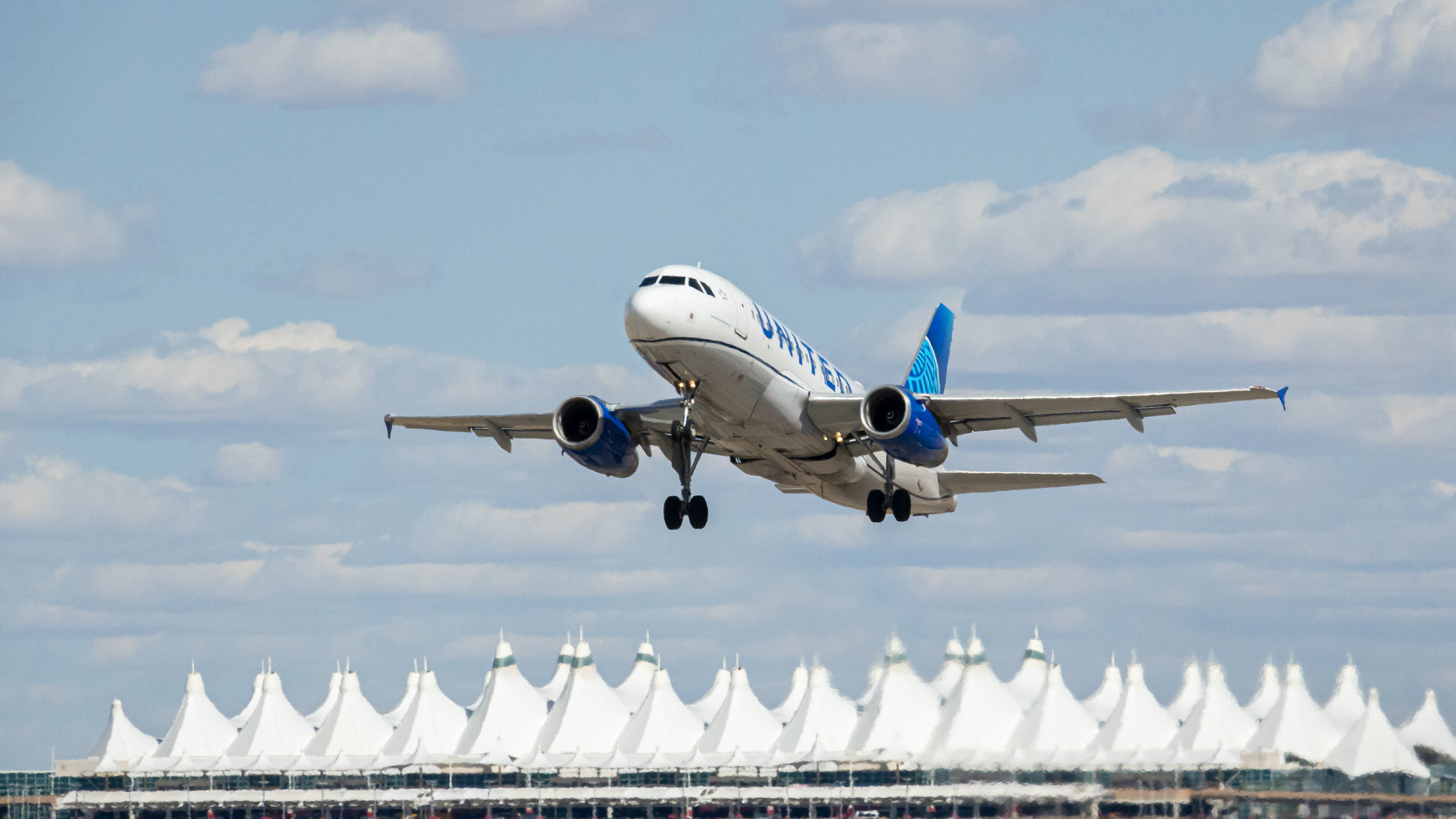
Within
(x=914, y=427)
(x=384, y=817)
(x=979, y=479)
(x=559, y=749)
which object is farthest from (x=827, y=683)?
(x=914, y=427)

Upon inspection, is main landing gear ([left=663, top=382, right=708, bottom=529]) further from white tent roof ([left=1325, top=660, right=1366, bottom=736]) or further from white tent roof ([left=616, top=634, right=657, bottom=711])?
white tent roof ([left=616, top=634, right=657, bottom=711])

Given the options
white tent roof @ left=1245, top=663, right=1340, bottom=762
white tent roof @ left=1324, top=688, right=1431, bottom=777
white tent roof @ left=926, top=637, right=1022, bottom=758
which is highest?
white tent roof @ left=926, top=637, right=1022, bottom=758

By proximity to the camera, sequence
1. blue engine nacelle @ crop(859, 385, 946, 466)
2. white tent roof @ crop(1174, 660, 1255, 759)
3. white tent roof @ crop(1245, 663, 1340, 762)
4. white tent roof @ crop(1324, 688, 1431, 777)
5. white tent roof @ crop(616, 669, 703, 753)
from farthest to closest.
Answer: white tent roof @ crop(616, 669, 703, 753) < white tent roof @ crop(1174, 660, 1255, 759) < white tent roof @ crop(1245, 663, 1340, 762) < white tent roof @ crop(1324, 688, 1431, 777) < blue engine nacelle @ crop(859, 385, 946, 466)

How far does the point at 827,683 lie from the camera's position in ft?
467

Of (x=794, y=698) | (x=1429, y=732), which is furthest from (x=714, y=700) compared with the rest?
(x=1429, y=732)

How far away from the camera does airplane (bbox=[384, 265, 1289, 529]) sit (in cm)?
4462

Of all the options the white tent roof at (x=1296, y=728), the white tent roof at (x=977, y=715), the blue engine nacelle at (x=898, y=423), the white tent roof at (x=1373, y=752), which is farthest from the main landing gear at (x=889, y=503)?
the white tent roof at (x=977, y=715)

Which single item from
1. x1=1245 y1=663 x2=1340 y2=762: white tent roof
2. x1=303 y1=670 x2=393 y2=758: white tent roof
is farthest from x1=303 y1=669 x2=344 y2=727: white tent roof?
x1=1245 y1=663 x2=1340 y2=762: white tent roof

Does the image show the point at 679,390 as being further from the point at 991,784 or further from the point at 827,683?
the point at 827,683

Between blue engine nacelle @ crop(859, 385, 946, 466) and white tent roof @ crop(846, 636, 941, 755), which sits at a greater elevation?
white tent roof @ crop(846, 636, 941, 755)

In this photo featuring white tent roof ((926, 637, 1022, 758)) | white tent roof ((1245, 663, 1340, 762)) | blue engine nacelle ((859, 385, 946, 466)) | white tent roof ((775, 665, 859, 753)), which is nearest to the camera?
blue engine nacelle ((859, 385, 946, 466))

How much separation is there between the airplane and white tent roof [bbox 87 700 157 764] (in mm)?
112164

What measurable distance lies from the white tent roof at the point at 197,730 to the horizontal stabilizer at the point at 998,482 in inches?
4468

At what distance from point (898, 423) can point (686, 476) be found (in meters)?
5.58
